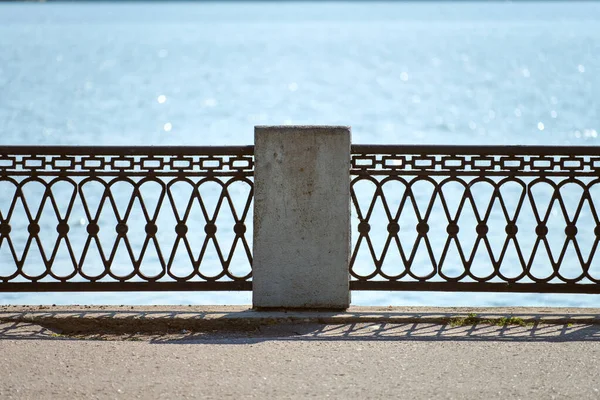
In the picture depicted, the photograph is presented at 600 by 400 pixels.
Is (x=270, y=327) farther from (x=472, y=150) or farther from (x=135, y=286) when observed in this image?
(x=472, y=150)

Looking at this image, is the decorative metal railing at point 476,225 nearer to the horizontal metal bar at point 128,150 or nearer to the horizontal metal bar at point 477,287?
the horizontal metal bar at point 477,287

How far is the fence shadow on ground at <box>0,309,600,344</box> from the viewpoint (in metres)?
7.54

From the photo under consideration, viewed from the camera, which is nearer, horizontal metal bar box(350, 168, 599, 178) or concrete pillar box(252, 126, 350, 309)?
concrete pillar box(252, 126, 350, 309)

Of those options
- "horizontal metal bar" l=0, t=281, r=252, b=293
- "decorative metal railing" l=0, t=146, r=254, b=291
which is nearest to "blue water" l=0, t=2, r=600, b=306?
"decorative metal railing" l=0, t=146, r=254, b=291

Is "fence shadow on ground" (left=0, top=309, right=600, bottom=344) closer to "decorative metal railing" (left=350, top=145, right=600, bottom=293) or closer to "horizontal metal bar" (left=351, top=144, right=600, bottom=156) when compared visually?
"decorative metal railing" (left=350, top=145, right=600, bottom=293)

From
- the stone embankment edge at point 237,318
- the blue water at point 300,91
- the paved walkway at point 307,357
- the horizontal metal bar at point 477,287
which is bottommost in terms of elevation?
the paved walkway at point 307,357

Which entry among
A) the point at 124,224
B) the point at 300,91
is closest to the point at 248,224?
the point at 124,224

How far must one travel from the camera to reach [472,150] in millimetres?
8117

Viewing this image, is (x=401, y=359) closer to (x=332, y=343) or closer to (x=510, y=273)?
(x=332, y=343)

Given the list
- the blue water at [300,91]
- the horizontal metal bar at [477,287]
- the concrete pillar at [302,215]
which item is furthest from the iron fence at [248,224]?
the blue water at [300,91]

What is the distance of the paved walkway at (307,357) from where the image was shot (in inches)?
249

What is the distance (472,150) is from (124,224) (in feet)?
8.51

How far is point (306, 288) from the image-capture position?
8.02 metres

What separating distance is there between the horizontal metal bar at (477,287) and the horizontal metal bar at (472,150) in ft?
3.06
